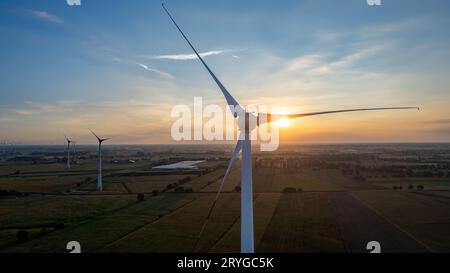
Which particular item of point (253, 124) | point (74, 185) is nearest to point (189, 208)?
point (253, 124)

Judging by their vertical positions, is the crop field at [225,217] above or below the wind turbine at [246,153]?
below

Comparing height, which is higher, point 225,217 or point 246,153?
point 246,153

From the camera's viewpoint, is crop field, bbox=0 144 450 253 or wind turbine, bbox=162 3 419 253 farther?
crop field, bbox=0 144 450 253

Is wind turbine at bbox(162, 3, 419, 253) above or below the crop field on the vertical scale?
above

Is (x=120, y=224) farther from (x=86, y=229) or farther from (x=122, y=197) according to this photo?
(x=122, y=197)

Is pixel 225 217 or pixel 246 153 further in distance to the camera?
pixel 225 217

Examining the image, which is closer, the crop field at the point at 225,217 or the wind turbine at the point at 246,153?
the wind turbine at the point at 246,153
